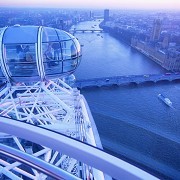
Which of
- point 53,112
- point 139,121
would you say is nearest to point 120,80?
point 139,121

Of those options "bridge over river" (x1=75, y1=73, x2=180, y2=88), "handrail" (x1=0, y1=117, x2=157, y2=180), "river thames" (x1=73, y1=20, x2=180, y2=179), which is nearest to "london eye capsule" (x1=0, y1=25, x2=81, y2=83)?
"handrail" (x1=0, y1=117, x2=157, y2=180)

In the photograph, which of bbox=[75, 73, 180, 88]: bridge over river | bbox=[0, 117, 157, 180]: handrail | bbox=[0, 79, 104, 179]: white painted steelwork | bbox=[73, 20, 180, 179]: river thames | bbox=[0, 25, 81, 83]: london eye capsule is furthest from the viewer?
bbox=[75, 73, 180, 88]: bridge over river

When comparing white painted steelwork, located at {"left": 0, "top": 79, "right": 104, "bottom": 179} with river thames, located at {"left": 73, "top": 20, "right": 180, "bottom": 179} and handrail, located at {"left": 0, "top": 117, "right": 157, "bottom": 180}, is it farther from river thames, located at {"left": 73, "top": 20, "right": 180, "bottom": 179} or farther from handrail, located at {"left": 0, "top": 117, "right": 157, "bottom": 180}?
river thames, located at {"left": 73, "top": 20, "right": 180, "bottom": 179}

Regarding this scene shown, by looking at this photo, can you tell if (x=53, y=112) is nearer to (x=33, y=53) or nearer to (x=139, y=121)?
(x=33, y=53)

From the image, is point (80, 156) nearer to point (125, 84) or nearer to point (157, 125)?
point (157, 125)

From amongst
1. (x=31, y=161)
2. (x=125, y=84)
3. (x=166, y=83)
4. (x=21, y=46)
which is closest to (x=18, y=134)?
(x=31, y=161)

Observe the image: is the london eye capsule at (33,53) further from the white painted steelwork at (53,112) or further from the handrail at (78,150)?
the handrail at (78,150)
